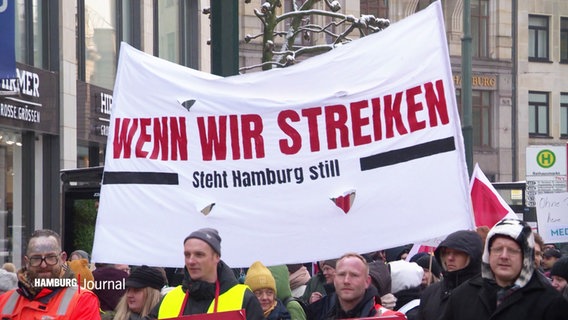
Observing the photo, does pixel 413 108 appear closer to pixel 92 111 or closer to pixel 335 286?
pixel 335 286

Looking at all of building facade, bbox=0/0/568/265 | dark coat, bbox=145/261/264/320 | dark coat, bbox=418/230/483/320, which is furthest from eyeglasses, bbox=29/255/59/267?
building facade, bbox=0/0/568/265

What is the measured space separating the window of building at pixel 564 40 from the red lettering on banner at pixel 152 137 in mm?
46384

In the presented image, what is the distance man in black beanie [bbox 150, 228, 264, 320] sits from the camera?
6.34m

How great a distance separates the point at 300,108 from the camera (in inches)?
312

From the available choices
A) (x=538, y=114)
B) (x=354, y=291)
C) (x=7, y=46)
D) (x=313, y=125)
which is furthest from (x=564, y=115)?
(x=354, y=291)

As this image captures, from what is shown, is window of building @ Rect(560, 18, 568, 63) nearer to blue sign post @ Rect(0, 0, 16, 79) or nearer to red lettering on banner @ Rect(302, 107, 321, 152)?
blue sign post @ Rect(0, 0, 16, 79)

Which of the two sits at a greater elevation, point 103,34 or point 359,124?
point 103,34

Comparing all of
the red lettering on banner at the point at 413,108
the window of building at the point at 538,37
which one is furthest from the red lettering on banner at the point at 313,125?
the window of building at the point at 538,37

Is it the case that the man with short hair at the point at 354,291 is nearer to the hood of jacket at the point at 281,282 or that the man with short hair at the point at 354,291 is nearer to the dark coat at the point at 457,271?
the dark coat at the point at 457,271

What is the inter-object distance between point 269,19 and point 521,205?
49.5 ft

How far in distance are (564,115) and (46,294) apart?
157 ft

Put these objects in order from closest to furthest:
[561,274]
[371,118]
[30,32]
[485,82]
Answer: [371,118]
[561,274]
[30,32]
[485,82]

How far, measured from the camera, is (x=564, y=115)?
173 feet

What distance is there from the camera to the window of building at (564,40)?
52.9 m
